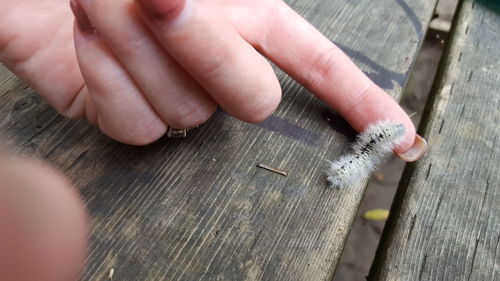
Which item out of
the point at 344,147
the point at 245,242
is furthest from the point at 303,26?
the point at 245,242

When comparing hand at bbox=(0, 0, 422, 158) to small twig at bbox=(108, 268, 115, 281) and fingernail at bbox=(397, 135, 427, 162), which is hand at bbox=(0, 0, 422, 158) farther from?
small twig at bbox=(108, 268, 115, 281)

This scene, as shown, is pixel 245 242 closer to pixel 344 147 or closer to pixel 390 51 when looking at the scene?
pixel 344 147

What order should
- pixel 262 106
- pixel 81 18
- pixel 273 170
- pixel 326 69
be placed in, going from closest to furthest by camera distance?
pixel 81 18
pixel 262 106
pixel 273 170
pixel 326 69

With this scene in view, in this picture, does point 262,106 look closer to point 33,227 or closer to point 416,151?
point 416,151

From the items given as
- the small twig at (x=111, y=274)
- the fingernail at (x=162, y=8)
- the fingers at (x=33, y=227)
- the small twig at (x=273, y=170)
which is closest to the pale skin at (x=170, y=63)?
the fingernail at (x=162, y=8)

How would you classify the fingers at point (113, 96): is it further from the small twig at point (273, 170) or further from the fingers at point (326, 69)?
the fingers at point (326, 69)

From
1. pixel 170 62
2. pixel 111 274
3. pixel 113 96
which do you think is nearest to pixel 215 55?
pixel 170 62
